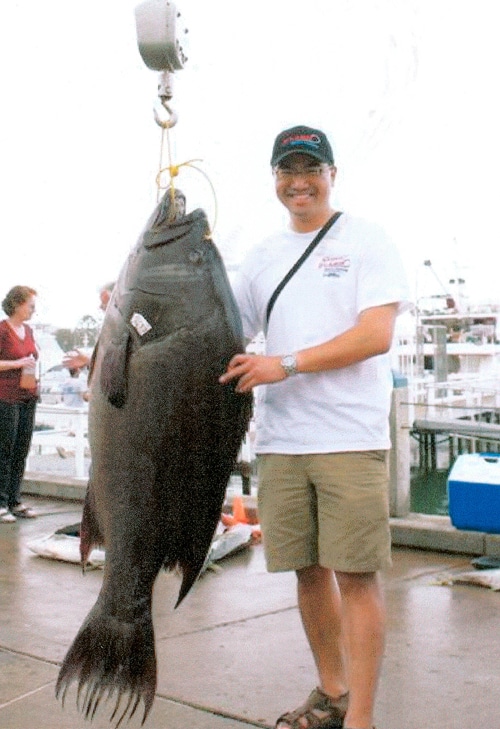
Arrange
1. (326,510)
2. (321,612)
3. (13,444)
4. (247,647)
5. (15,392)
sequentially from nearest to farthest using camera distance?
(326,510) → (321,612) → (247,647) → (15,392) → (13,444)

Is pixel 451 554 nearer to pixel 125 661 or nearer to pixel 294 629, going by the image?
pixel 294 629

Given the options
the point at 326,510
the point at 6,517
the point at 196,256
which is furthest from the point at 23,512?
the point at 196,256

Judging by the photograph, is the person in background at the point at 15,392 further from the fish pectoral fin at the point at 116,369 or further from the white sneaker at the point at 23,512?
the fish pectoral fin at the point at 116,369

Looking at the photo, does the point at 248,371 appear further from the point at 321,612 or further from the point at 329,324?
the point at 321,612

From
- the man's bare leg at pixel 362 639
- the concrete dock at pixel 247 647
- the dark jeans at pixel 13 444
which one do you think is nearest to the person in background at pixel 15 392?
the dark jeans at pixel 13 444

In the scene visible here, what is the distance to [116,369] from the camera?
8.46 ft

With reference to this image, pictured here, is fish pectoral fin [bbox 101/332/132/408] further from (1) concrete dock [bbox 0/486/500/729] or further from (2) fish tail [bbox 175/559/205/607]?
(1) concrete dock [bbox 0/486/500/729]

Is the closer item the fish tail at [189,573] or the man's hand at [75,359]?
the fish tail at [189,573]

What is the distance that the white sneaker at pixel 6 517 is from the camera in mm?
8117

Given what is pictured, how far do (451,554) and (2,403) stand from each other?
403 centimetres

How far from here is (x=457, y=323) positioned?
53.8 meters

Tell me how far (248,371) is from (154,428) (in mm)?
326

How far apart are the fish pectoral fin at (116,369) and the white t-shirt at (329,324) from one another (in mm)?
701

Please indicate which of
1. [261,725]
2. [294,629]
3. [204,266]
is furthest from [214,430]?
[294,629]
